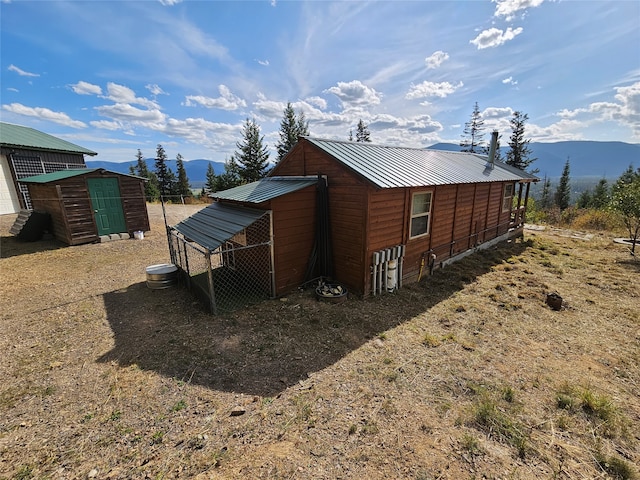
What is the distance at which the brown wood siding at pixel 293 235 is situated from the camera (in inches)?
256

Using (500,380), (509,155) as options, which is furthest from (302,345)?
(509,155)

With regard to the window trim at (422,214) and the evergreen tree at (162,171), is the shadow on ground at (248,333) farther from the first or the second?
the evergreen tree at (162,171)

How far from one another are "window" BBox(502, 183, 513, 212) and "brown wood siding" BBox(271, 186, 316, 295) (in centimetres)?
972

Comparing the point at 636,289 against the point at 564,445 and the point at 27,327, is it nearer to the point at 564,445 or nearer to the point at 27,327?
the point at 564,445

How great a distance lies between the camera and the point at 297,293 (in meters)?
6.92

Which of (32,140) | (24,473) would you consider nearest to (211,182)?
(32,140)

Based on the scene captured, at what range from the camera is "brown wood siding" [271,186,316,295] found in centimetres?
650

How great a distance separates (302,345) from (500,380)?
309 centimetres

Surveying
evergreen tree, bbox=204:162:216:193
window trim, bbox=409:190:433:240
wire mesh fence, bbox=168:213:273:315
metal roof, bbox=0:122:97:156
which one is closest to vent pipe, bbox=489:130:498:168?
window trim, bbox=409:190:433:240

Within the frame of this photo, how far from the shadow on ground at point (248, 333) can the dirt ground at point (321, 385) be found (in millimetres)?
34

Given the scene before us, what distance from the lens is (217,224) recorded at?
6.63 metres

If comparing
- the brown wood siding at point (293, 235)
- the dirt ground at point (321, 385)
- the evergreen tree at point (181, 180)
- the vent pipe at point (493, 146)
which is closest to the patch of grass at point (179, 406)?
the dirt ground at point (321, 385)

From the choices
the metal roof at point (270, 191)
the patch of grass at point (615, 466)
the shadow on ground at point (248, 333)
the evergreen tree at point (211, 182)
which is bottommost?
the shadow on ground at point (248, 333)

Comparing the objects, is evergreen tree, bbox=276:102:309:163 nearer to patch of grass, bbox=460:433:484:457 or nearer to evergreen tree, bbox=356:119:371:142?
evergreen tree, bbox=356:119:371:142
